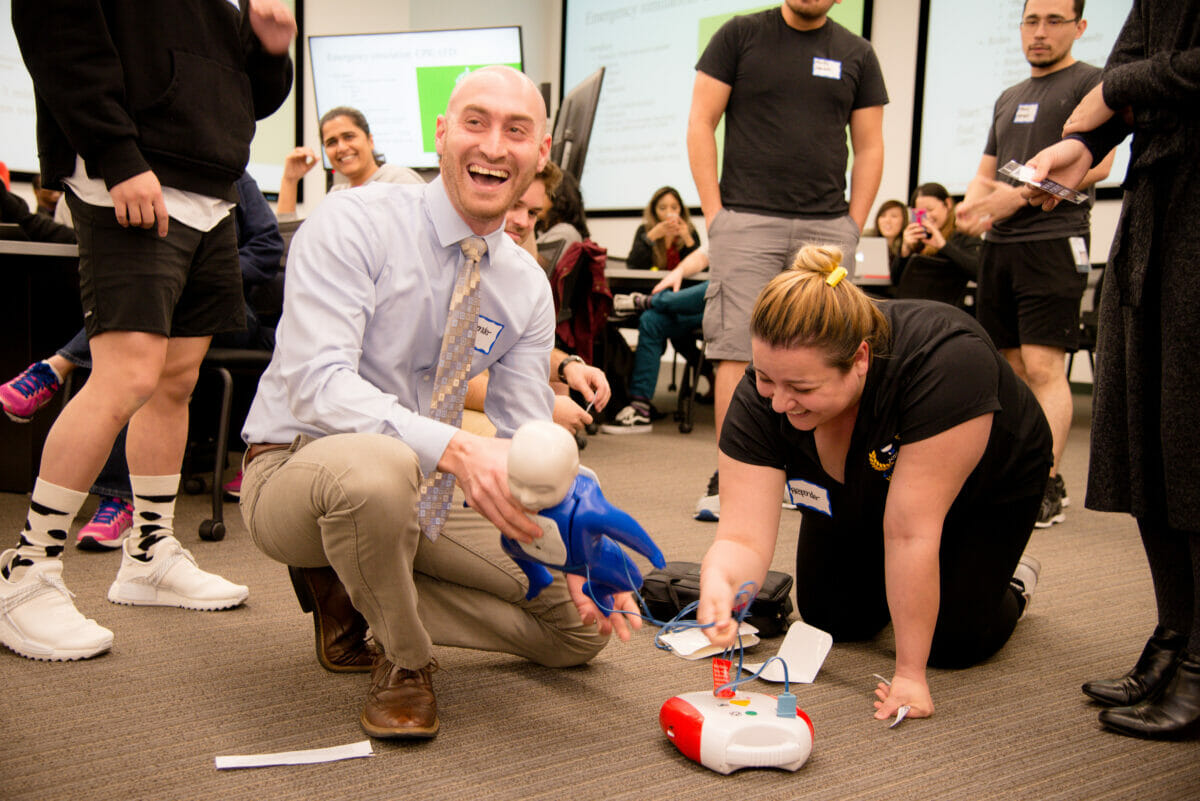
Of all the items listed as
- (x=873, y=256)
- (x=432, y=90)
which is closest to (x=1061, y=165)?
(x=873, y=256)

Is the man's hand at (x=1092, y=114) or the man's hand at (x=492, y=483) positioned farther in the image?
the man's hand at (x=1092, y=114)

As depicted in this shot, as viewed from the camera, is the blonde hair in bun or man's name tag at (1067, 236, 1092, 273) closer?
the blonde hair in bun

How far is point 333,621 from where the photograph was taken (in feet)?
5.11

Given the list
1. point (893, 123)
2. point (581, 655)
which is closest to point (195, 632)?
point (581, 655)

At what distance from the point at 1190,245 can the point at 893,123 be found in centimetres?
536

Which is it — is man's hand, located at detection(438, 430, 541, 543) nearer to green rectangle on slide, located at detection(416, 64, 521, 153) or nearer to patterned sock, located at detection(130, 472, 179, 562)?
patterned sock, located at detection(130, 472, 179, 562)

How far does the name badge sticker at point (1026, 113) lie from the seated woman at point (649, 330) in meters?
1.91

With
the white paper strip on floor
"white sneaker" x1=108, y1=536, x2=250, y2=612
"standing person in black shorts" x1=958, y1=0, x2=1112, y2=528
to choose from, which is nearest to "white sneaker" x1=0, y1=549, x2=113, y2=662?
"white sneaker" x1=108, y1=536, x2=250, y2=612

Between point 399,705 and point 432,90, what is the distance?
4.08m

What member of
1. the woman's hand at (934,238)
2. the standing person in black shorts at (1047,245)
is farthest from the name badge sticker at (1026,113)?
the woman's hand at (934,238)

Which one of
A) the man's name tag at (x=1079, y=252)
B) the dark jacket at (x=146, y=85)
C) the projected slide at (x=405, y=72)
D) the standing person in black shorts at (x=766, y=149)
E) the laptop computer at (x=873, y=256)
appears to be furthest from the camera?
the laptop computer at (x=873, y=256)

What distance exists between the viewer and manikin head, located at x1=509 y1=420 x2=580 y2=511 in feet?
3.44

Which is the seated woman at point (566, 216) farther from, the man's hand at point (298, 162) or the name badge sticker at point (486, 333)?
the name badge sticker at point (486, 333)

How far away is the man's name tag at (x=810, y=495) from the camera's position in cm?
161
